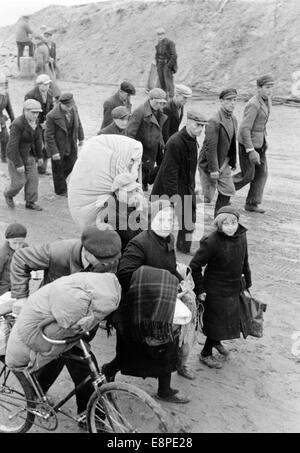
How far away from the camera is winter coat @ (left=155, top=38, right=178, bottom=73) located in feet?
49.0

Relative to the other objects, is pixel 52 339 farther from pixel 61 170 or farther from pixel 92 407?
pixel 61 170

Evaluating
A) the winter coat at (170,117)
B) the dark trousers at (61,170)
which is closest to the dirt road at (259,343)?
the dark trousers at (61,170)

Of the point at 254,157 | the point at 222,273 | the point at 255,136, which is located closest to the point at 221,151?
the point at 254,157

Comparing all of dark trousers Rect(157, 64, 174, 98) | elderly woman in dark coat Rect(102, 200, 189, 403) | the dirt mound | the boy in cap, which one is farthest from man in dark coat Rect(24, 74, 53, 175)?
the dirt mound

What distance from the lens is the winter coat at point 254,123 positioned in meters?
8.76

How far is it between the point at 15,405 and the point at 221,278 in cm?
195

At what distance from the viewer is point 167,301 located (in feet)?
13.9

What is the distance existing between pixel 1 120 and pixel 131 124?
359 centimetres

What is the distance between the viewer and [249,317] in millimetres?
5348

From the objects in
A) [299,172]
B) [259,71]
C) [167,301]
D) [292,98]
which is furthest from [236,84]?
[167,301]

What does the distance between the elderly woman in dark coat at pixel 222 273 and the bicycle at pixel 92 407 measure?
1206mm

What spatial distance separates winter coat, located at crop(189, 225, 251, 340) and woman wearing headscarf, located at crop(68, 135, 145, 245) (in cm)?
74

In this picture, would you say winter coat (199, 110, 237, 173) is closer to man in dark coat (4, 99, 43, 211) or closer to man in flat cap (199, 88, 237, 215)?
man in flat cap (199, 88, 237, 215)

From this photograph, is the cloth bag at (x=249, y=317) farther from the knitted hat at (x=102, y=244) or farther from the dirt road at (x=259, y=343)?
the knitted hat at (x=102, y=244)
